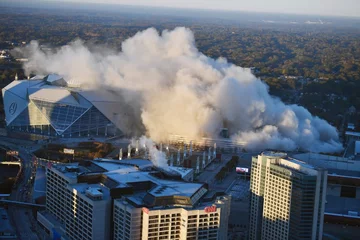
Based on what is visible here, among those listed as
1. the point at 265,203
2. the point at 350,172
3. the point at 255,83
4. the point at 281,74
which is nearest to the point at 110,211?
the point at 265,203

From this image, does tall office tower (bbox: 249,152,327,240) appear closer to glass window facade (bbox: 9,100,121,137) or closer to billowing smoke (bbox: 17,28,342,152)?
billowing smoke (bbox: 17,28,342,152)

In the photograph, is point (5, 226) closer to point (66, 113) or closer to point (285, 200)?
point (285, 200)

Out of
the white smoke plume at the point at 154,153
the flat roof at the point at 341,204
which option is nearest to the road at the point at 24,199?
the white smoke plume at the point at 154,153

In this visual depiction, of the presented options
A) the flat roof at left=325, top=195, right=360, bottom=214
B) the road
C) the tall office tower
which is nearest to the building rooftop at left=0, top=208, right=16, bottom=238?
the road

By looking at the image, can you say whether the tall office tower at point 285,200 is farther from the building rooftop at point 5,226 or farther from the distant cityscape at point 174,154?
the building rooftop at point 5,226

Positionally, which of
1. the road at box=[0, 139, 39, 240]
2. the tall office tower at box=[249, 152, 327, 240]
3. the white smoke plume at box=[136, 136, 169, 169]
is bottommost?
the road at box=[0, 139, 39, 240]

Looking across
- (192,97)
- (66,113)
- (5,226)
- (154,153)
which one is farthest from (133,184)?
(66,113)
